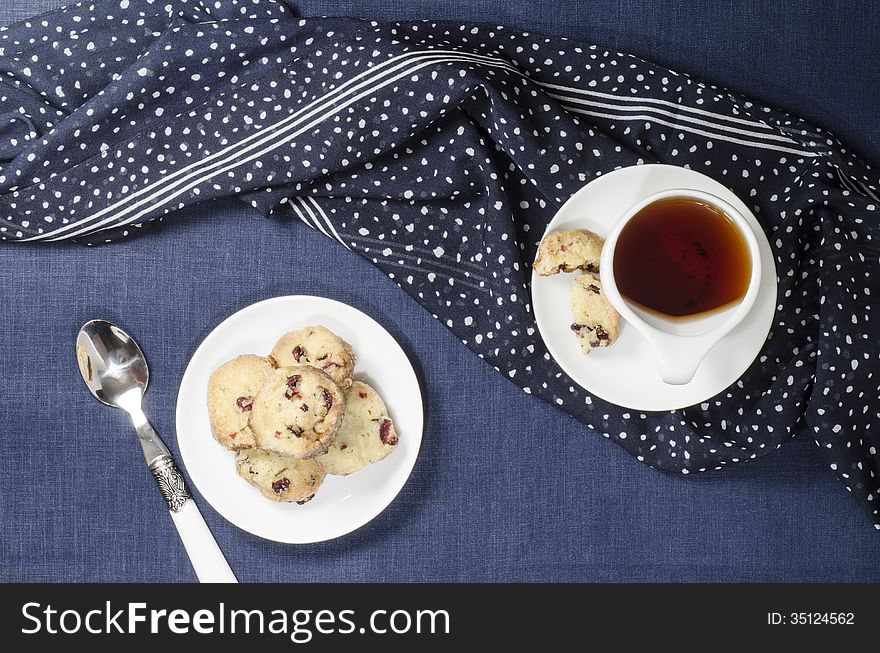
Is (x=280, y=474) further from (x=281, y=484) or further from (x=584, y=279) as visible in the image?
(x=584, y=279)

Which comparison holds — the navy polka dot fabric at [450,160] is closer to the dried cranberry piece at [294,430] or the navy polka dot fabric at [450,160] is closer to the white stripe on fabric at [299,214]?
the white stripe on fabric at [299,214]

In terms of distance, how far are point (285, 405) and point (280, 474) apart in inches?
3.7

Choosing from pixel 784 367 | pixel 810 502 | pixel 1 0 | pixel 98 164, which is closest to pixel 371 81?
pixel 98 164

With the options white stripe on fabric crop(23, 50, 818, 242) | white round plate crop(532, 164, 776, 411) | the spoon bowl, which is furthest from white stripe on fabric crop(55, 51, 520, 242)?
white round plate crop(532, 164, 776, 411)

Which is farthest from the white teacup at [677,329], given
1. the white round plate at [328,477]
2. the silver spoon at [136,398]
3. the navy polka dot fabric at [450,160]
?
the silver spoon at [136,398]

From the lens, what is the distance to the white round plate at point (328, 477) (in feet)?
3.21

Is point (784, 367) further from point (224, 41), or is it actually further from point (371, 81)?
point (224, 41)

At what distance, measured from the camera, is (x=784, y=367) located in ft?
3.28

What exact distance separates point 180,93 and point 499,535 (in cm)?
70

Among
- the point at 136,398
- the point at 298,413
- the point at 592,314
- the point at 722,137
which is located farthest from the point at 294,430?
the point at 722,137

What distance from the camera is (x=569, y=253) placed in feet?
2.90

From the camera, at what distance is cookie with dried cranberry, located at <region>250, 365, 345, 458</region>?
2.96 feet

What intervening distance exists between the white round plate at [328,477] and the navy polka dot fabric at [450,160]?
80 mm

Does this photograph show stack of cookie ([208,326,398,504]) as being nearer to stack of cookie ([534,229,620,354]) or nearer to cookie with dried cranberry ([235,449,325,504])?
cookie with dried cranberry ([235,449,325,504])
